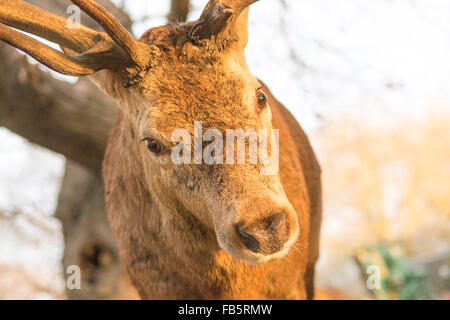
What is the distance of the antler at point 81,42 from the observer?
6.35 ft

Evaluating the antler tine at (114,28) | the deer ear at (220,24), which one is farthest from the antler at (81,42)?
the deer ear at (220,24)

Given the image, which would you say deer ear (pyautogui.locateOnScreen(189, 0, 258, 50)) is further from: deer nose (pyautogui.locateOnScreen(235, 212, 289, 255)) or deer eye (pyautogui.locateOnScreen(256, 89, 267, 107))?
deer nose (pyautogui.locateOnScreen(235, 212, 289, 255))

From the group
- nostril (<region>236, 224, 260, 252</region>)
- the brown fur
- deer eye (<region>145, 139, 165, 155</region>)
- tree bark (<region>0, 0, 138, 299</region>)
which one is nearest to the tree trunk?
tree bark (<region>0, 0, 138, 299</region>)

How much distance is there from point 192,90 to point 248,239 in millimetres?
773

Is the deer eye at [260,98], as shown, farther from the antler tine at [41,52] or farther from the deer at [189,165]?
the antler tine at [41,52]

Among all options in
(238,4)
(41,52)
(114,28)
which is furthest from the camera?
(238,4)

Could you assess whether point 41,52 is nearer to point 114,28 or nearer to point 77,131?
→ point 114,28

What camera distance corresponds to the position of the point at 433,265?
8.18m

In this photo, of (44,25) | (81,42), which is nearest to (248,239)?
(81,42)

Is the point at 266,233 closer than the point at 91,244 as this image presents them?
Yes

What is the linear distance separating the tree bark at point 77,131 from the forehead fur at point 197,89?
290cm

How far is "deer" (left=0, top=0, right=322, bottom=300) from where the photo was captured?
183cm

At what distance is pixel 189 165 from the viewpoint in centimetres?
201

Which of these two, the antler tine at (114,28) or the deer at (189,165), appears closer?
the deer at (189,165)
